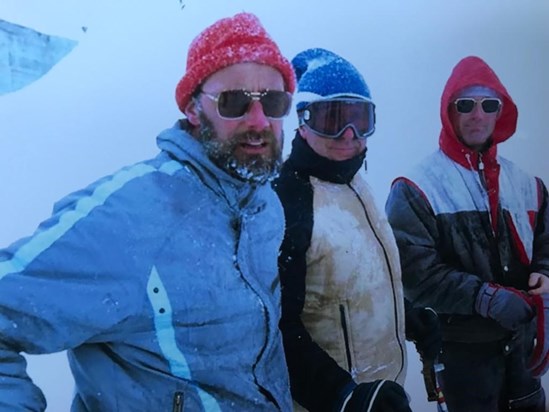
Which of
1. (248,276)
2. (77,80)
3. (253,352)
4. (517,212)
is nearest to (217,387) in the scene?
(253,352)

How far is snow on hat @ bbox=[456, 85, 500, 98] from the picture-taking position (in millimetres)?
1848

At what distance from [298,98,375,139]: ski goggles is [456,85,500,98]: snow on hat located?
426mm

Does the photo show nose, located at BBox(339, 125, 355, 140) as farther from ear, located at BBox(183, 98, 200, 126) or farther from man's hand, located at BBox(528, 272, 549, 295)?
man's hand, located at BBox(528, 272, 549, 295)

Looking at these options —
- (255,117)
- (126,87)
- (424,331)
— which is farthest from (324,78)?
(424,331)

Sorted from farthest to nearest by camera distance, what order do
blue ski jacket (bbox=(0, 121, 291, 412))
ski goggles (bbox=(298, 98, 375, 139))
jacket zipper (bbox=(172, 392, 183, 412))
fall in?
ski goggles (bbox=(298, 98, 375, 139)) < jacket zipper (bbox=(172, 392, 183, 412)) < blue ski jacket (bbox=(0, 121, 291, 412))

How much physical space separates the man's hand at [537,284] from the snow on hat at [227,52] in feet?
3.35

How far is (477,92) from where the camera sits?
1.87 m

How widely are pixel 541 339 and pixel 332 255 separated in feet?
2.72

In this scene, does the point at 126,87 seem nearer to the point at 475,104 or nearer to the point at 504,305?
the point at 475,104

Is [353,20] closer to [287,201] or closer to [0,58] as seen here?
[287,201]

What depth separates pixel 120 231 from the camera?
3.58ft

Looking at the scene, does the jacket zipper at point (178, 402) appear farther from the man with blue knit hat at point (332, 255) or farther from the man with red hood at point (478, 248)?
the man with red hood at point (478, 248)

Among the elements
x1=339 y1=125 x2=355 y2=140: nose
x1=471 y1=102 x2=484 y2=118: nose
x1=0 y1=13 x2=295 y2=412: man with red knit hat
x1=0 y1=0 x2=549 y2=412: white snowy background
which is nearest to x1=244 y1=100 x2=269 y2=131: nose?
x1=0 y1=13 x2=295 y2=412: man with red knit hat

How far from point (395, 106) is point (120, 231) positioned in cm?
93
